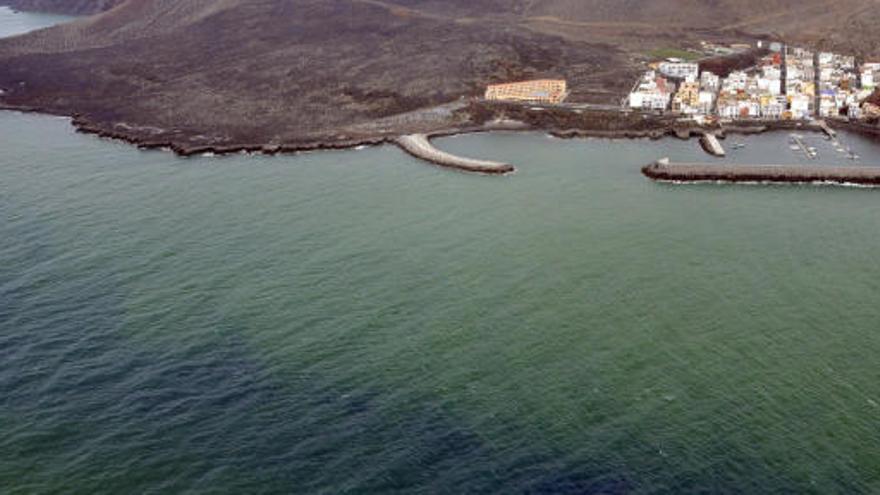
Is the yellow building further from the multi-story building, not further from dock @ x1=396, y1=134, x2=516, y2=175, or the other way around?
dock @ x1=396, y1=134, x2=516, y2=175

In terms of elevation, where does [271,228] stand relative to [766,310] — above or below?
above

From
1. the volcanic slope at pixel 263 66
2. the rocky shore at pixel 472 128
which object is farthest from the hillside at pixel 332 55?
the rocky shore at pixel 472 128

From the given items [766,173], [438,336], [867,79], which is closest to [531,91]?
[766,173]

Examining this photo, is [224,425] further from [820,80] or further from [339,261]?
[820,80]

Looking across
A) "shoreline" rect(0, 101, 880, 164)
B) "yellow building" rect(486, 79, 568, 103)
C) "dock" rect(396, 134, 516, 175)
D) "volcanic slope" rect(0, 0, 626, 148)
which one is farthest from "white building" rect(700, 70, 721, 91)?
"dock" rect(396, 134, 516, 175)

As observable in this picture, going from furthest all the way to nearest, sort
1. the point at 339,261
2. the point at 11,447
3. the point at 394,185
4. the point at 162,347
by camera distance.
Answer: the point at 394,185 → the point at 339,261 → the point at 162,347 → the point at 11,447

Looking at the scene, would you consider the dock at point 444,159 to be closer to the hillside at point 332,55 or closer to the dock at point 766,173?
the hillside at point 332,55

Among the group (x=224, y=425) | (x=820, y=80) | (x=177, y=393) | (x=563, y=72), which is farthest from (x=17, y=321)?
(x=820, y=80)
